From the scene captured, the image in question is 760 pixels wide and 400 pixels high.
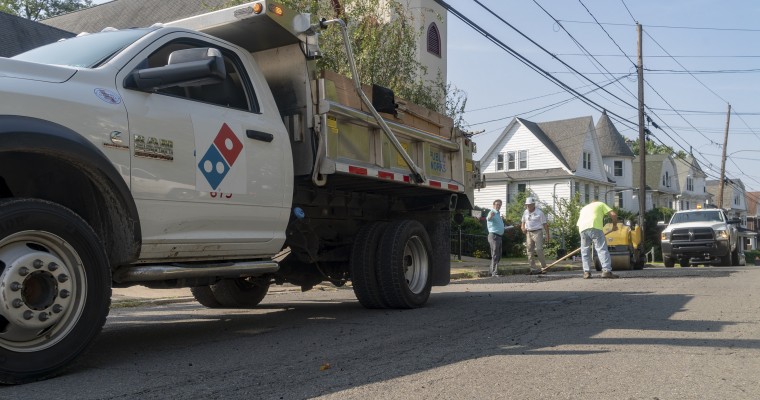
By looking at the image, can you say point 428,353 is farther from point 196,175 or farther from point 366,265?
point 366,265

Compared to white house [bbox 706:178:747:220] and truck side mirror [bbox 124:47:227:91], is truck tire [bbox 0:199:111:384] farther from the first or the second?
white house [bbox 706:178:747:220]

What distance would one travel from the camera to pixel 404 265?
7602 mm

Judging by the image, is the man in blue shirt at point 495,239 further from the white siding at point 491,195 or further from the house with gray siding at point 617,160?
the house with gray siding at point 617,160

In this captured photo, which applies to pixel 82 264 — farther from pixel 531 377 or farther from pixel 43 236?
pixel 531 377

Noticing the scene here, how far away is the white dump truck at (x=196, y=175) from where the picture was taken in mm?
3949

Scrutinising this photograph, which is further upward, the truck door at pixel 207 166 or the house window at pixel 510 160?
the house window at pixel 510 160

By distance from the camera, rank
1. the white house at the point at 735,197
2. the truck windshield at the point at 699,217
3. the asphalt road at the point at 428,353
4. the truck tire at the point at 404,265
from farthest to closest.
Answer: the white house at the point at 735,197 < the truck windshield at the point at 699,217 < the truck tire at the point at 404,265 < the asphalt road at the point at 428,353

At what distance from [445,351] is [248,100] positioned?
99.7 inches

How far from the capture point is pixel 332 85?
641cm

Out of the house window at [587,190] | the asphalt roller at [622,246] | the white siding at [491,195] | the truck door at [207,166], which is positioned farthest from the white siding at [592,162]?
the truck door at [207,166]

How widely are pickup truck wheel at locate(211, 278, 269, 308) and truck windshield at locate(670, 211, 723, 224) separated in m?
18.4

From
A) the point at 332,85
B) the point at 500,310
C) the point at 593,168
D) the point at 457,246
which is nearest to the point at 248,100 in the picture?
the point at 332,85

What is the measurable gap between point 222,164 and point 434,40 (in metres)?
25.5

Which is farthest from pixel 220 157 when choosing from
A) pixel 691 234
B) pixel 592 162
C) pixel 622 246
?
pixel 592 162
